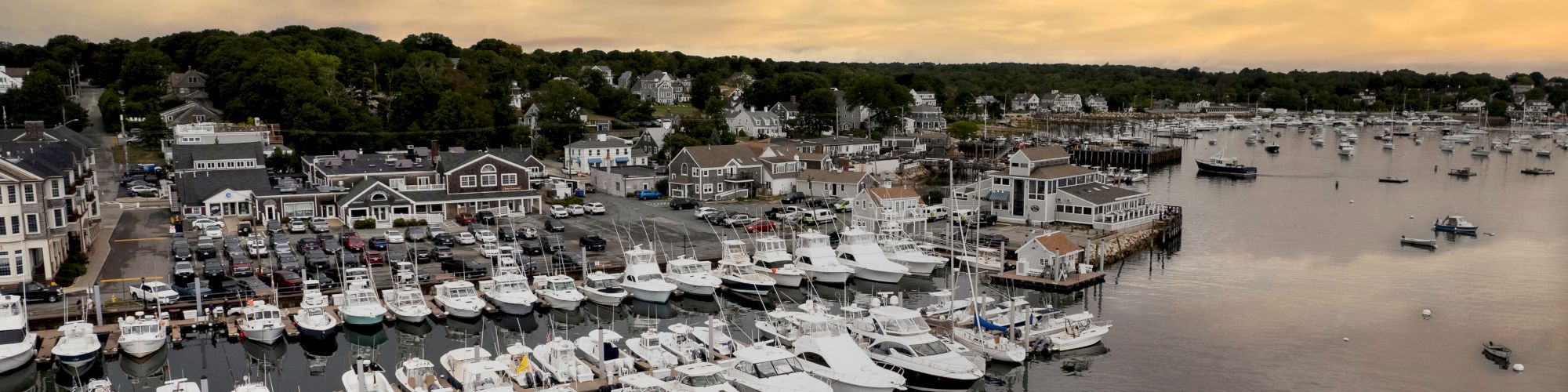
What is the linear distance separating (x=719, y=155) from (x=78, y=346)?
3517 centimetres

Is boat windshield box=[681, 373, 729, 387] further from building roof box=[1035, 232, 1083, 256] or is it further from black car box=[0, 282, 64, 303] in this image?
black car box=[0, 282, 64, 303]

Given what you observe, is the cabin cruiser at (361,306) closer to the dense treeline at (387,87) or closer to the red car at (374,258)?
the red car at (374,258)

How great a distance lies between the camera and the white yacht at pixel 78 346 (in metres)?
26.1

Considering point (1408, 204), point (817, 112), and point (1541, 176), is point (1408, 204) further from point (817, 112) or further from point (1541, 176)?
point (817, 112)

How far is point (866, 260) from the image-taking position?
3938cm

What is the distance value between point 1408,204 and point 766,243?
145ft

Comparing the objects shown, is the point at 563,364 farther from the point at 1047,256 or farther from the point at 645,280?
the point at 1047,256

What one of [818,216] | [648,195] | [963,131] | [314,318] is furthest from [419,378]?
[963,131]

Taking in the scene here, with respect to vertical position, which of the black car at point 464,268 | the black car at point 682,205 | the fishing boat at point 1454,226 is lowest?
the fishing boat at point 1454,226

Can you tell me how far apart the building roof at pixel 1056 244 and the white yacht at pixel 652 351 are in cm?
1732

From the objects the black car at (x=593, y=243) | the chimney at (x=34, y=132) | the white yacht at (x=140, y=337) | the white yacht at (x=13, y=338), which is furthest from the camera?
the chimney at (x=34, y=132)

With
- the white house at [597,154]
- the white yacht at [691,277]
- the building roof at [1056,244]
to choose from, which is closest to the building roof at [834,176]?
the white house at [597,154]

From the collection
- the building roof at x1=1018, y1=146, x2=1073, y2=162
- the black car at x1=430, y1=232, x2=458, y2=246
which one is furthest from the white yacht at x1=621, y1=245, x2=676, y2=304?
the building roof at x1=1018, y1=146, x2=1073, y2=162

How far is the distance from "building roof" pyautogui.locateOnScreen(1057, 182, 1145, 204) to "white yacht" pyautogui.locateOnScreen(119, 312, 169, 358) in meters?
35.9
